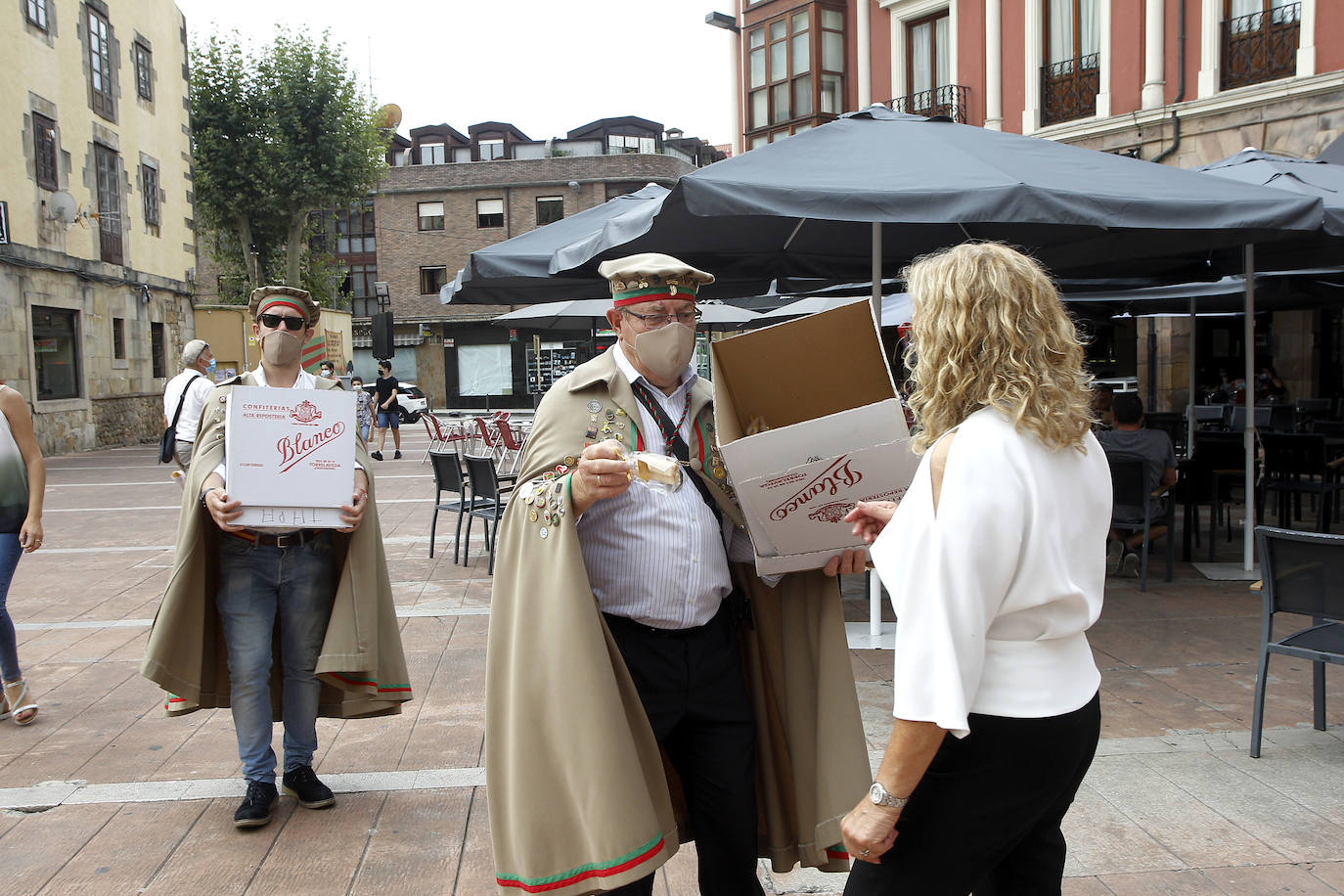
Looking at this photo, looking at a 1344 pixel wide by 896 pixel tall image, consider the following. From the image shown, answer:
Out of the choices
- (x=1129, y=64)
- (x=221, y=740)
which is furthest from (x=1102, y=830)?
(x=1129, y=64)

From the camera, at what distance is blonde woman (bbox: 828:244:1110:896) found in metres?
1.71

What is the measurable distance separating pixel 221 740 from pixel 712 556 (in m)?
2.96

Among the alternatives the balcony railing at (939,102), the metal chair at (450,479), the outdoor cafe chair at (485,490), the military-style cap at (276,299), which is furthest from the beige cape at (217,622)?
the balcony railing at (939,102)

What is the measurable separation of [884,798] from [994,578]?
0.42 meters

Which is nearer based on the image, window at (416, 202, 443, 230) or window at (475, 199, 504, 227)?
window at (475, 199, 504, 227)

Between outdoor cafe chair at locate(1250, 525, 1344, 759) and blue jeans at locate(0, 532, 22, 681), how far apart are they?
509 centimetres

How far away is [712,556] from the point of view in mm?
2439

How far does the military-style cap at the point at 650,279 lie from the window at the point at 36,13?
20662 millimetres

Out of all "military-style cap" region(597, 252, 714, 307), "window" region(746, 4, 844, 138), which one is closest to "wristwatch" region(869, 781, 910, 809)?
"military-style cap" region(597, 252, 714, 307)

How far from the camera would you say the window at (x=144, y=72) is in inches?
931

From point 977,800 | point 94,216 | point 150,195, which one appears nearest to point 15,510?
point 977,800

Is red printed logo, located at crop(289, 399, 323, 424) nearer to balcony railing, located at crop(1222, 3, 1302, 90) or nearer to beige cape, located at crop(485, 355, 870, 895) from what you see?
beige cape, located at crop(485, 355, 870, 895)

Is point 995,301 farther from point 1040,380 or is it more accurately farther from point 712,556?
point 712,556

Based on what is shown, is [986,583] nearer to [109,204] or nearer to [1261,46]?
[1261,46]
